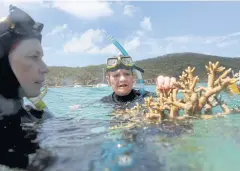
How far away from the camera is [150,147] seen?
2734mm

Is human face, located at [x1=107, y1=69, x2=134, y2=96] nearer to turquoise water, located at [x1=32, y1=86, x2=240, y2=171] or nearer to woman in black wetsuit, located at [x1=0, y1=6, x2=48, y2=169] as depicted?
turquoise water, located at [x1=32, y1=86, x2=240, y2=171]

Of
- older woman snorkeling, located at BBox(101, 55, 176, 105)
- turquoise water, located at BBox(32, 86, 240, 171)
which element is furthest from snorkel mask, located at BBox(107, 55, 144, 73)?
turquoise water, located at BBox(32, 86, 240, 171)

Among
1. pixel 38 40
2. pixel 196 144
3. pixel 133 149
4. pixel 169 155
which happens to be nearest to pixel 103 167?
pixel 133 149

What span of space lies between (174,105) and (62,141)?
5.31ft

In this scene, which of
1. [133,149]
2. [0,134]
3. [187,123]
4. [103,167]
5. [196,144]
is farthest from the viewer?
[187,123]

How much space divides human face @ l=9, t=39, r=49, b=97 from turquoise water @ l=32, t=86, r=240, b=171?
639 millimetres

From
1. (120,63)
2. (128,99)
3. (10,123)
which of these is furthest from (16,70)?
(128,99)

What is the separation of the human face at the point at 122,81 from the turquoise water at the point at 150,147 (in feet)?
9.06

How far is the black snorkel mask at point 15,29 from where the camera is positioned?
2.59 m

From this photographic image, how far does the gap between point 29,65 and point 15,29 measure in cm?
40

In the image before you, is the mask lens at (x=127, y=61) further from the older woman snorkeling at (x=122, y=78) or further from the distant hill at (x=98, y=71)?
the distant hill at (x=98, y=71)

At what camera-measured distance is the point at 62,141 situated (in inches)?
117

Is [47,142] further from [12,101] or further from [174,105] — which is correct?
[174,105]

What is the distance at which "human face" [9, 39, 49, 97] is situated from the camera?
100 inches
